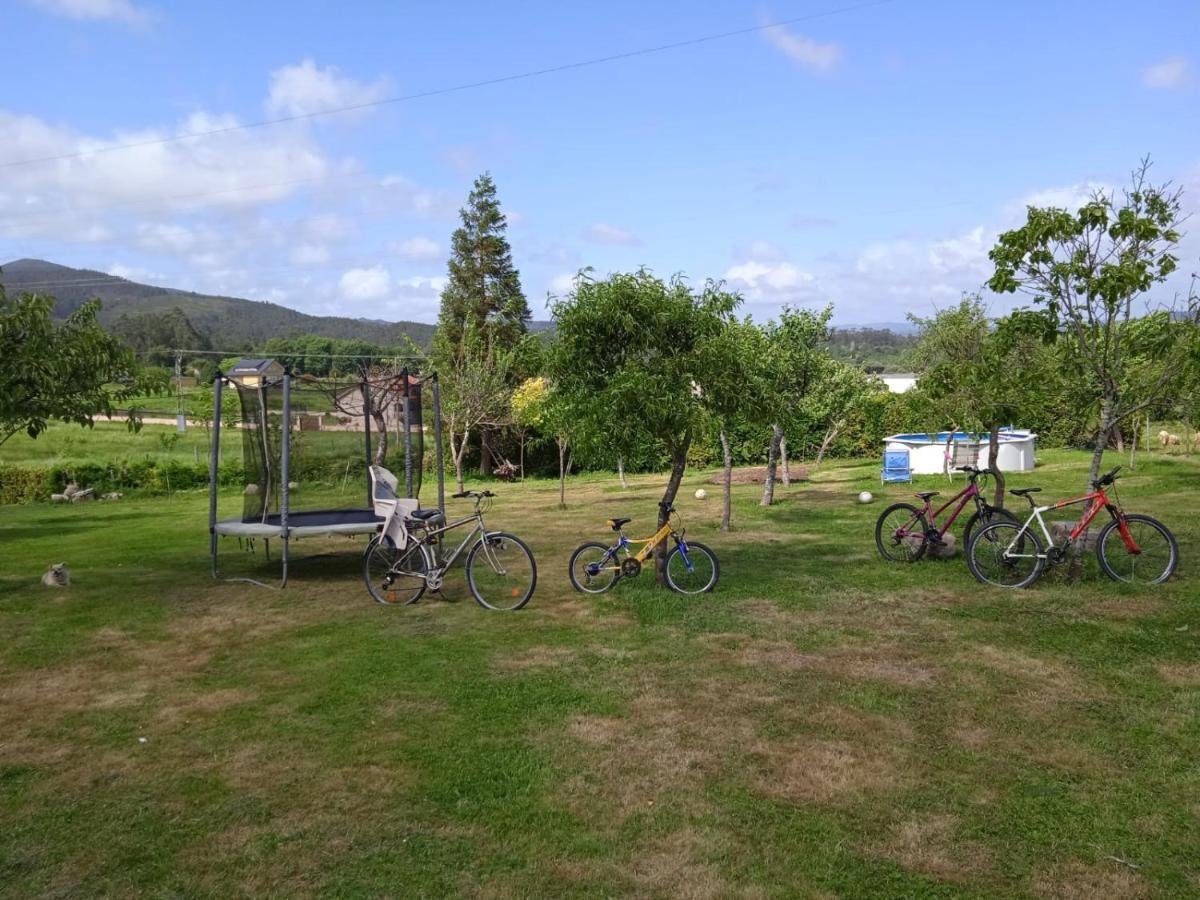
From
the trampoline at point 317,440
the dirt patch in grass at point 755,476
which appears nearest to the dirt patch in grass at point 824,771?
the trampoline at point 317,440

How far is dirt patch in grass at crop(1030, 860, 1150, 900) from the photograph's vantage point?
3156 mm

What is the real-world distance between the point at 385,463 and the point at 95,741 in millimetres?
7098

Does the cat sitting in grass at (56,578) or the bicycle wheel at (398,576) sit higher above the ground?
the bicycle wheel at (398,576)

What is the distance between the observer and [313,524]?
9.76 metres

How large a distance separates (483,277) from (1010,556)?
31858mm

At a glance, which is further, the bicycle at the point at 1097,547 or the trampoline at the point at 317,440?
the trampoline at the point at 317,440

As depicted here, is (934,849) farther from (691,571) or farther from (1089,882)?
(691,571)

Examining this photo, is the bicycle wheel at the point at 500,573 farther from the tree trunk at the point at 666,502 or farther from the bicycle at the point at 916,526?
the bicycle at the point at 916,526

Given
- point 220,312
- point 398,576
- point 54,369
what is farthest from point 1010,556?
point 220,312

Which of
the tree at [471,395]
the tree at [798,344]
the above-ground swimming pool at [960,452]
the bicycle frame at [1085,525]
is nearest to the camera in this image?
the bicycle frame at [1085,525]

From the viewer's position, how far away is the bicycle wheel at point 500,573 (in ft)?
25.8

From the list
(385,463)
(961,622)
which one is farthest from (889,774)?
(385,463)

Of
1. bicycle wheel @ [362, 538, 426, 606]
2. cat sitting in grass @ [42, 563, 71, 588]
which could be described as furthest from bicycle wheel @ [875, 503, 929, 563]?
cat sitting in grass @ [42, 563, 71, 588]

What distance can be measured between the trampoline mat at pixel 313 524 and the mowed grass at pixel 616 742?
862 mm
